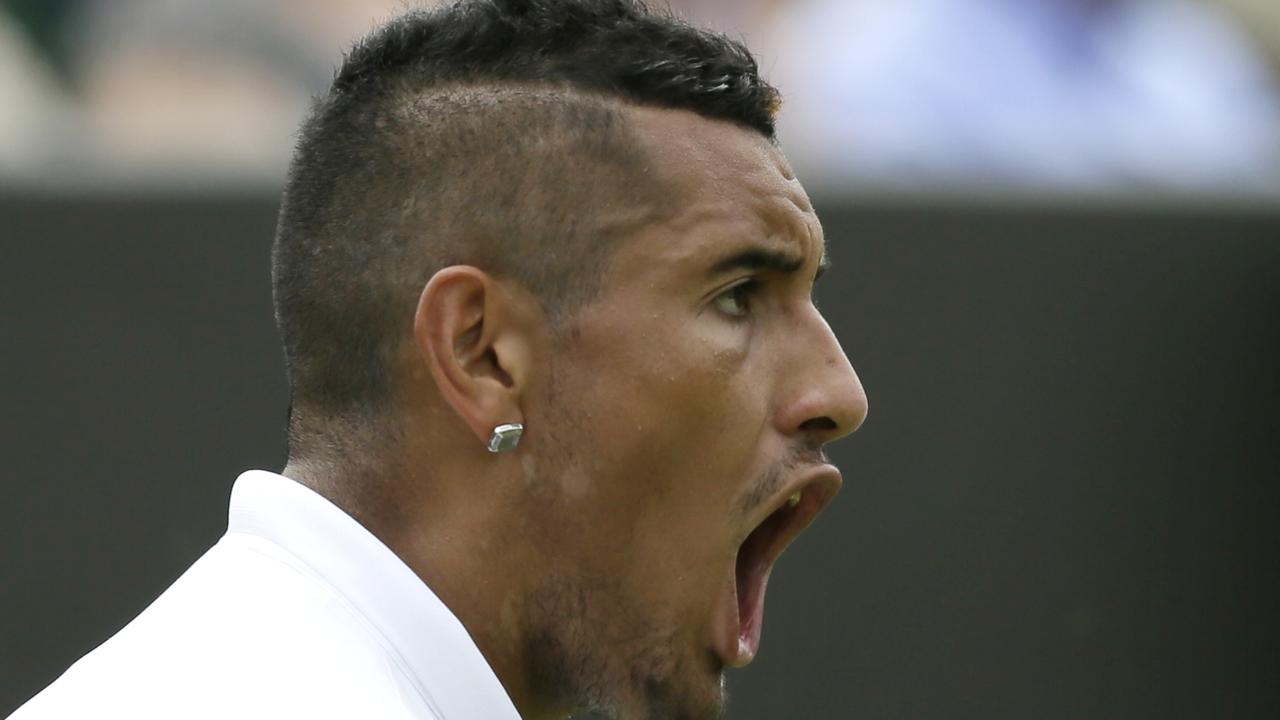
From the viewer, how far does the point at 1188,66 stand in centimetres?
687

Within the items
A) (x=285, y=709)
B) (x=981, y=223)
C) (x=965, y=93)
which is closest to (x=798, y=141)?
(x=965, y=93)

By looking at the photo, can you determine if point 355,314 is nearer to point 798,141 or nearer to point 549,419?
point 549,419

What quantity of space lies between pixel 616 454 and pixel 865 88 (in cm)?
393

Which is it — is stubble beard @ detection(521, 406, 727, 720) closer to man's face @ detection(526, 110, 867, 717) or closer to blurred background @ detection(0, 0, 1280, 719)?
man's face @ detection(526, 110, 867, 717)

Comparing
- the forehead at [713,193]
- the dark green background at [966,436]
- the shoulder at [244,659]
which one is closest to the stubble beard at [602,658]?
the shoulder at [244,659]

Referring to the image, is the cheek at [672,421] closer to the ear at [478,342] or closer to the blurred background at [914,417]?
the ear at [478,342]

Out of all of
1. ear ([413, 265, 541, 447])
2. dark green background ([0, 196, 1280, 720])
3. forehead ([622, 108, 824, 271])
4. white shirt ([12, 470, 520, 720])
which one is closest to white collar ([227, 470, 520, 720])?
white shirt ([12, 470, 520, 720])

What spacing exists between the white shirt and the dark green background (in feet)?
6.41

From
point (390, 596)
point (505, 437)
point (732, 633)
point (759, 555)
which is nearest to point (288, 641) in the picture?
point (390, 596)

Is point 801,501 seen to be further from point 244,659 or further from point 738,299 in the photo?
point 244,659

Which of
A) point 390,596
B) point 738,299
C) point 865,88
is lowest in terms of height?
point 390,596

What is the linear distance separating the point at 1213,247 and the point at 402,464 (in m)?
3.01

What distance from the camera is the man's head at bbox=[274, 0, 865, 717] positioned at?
241 centimetres

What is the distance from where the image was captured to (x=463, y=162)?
8.01 ft
